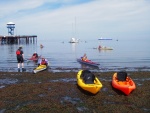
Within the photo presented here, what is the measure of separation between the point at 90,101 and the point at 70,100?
97 centimetres

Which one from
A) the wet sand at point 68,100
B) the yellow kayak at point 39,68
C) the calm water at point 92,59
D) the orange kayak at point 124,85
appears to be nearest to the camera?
the wet sand at point 68,100

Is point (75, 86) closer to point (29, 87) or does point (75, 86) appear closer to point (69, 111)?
point (29, 87)

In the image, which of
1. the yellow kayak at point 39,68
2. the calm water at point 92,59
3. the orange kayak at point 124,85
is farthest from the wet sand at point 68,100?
the calm water at point 92,59

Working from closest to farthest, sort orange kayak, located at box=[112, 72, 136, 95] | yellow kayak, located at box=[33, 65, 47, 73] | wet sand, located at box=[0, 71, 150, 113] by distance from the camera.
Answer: wet sand, located at box=[0, 71, 150, 113] → orange kayak, located at box=[112, 72, 136, 95] → yellow kayak, located at box=[33, 65, 47, 73]

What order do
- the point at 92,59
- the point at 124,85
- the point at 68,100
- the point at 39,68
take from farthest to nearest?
1. the point at 92,59
2. the point at 39,68
3. the point at 124,85
4. the point at 68,100

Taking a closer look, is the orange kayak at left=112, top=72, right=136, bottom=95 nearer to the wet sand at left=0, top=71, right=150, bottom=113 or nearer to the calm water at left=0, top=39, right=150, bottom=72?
the wet sand at left=0, top=71, right=150, bottom=113

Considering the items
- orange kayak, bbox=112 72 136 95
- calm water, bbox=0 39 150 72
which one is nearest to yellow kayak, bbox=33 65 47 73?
calm water, bbox=0 39 150 72

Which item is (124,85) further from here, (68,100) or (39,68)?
(39,68)

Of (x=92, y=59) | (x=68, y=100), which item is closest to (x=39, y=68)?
(x=68, y=100)

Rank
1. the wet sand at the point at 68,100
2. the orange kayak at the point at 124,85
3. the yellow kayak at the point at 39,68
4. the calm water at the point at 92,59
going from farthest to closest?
the calm water at the point at 92,59 < the yellow kayak at the point at 39,68 < the orange kayak at the point at 124,85 < the wet sand at the point at 68,100

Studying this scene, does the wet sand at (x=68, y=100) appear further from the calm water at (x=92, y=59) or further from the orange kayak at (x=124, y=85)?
the calm water at (x=92, y=59)

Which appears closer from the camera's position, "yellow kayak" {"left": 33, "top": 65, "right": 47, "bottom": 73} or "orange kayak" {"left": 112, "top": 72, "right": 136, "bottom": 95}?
"orange kayak" {"left": 112, "top": 72, "right": 136, "bottom": 95}

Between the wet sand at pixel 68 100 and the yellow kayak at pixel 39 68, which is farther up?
the yellow kayak at pixel 39 68

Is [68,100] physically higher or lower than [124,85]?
lower
